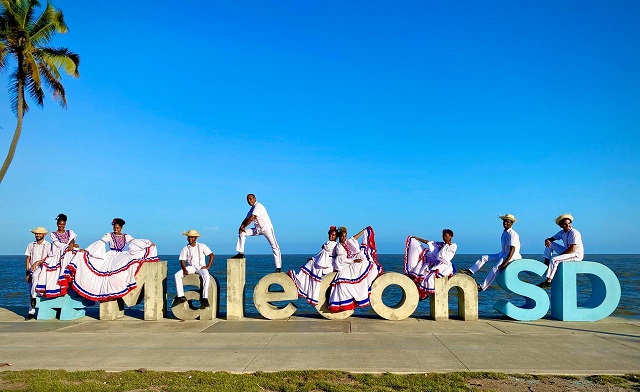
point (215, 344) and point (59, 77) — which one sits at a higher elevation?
point (59, 77)

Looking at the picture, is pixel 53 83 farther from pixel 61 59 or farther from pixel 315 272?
pixel 315 272

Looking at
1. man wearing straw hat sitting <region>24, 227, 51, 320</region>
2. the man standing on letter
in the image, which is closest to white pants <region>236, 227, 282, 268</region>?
the man standing on letter

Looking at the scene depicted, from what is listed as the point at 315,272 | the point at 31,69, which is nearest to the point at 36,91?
the point at 31,69

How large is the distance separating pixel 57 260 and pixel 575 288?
11195 mm

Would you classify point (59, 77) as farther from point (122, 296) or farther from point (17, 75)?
point (122, 296)

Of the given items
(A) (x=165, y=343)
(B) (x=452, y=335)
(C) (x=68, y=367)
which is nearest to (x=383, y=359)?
(B) (x=452, y=335)

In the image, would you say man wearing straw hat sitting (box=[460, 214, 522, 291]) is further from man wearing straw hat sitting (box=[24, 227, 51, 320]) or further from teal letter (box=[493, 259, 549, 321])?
man wearing straw hat sitting (box=[24, 227, 51, 320])

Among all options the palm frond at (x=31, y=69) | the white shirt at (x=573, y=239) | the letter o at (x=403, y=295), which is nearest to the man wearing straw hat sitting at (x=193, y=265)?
Answer: the letter o at (x=403, y=295)

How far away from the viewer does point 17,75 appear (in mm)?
15023

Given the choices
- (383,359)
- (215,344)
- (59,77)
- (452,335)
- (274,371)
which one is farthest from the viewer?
(59,77)

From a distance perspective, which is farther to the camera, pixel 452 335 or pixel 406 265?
pixel 406 265

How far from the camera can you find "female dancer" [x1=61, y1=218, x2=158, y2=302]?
1145cm

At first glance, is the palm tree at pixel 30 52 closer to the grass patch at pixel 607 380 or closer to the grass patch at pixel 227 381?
the grass patch at pixel 227 381

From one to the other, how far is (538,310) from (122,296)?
352 inches
